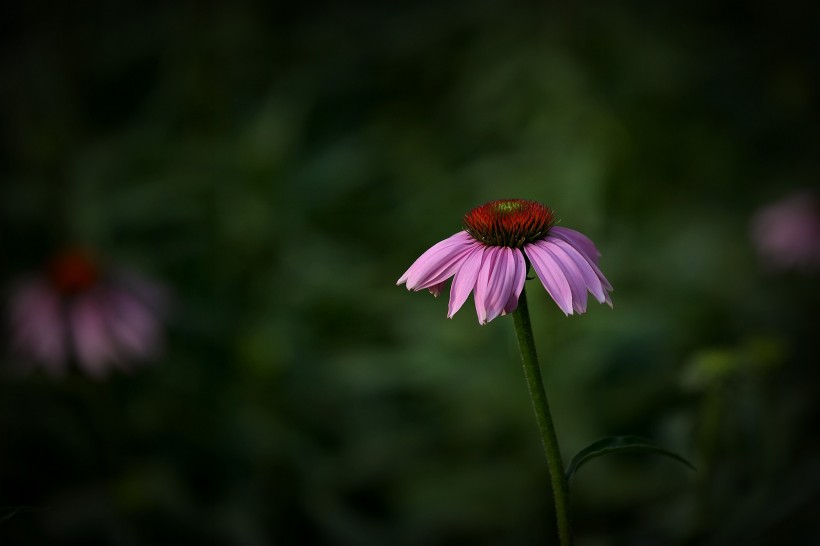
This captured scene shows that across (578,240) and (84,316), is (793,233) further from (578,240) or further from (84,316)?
(84,316)

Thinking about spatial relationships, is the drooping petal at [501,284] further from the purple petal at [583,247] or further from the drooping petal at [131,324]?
the drooping petal at [131,324]

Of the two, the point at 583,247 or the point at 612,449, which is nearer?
the point at 612,449

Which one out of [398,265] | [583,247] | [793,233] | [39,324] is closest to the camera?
[583,247]

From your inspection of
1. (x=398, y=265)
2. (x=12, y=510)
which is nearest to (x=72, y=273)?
(x=398, y=265)

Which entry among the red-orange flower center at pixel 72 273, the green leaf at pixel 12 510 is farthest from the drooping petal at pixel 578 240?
the red-orange flower center at pixel 72 273

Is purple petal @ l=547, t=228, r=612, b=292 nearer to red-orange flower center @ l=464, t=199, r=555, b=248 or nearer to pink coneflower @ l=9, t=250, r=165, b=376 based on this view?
red-orange flower center @ l=464, t=199, r=555, b=248

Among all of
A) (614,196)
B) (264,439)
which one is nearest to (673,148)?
(614,196)
